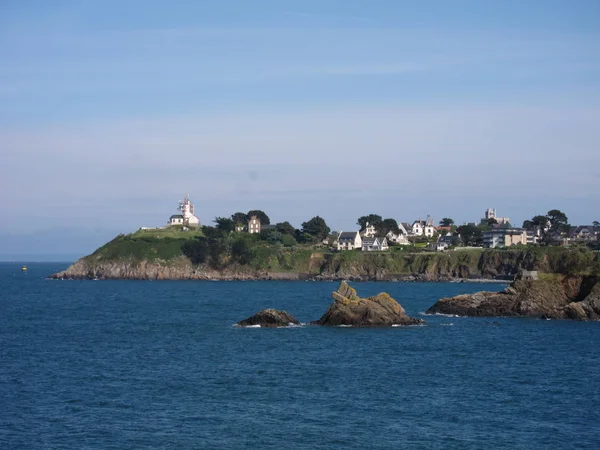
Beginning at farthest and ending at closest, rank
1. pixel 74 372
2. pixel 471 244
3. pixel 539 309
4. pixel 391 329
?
1. pixel 471 244
2. pixel 539 309
3. pixel 391 329
4. pixel 74 372

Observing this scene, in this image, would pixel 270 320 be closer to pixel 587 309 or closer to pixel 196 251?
pixel 587 309

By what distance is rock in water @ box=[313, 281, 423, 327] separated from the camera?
242 ft

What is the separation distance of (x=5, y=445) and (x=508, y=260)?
139528mm

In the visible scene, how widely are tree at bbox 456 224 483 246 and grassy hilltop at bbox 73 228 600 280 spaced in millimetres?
18015

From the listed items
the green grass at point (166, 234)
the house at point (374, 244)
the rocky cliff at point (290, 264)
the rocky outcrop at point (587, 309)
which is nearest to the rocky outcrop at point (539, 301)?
the rocky outcrop at point (587, 309)

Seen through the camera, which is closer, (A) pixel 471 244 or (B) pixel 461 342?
(B) pixel 461 342

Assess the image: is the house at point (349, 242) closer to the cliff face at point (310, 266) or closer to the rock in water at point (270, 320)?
the cliff face at point (310, 266)

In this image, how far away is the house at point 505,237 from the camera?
186 metres

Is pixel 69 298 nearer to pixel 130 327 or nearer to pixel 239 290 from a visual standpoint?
pixel 239 290

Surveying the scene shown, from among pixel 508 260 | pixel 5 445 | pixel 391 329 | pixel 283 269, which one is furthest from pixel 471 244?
pixel 5 445

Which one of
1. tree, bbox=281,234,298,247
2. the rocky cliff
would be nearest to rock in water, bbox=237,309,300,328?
the rocky cliff

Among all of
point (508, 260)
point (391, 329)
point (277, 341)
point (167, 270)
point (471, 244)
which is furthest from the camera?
point (471, 244)

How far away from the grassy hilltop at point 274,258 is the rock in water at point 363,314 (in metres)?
90.7

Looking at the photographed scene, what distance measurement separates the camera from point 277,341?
6284 cm
